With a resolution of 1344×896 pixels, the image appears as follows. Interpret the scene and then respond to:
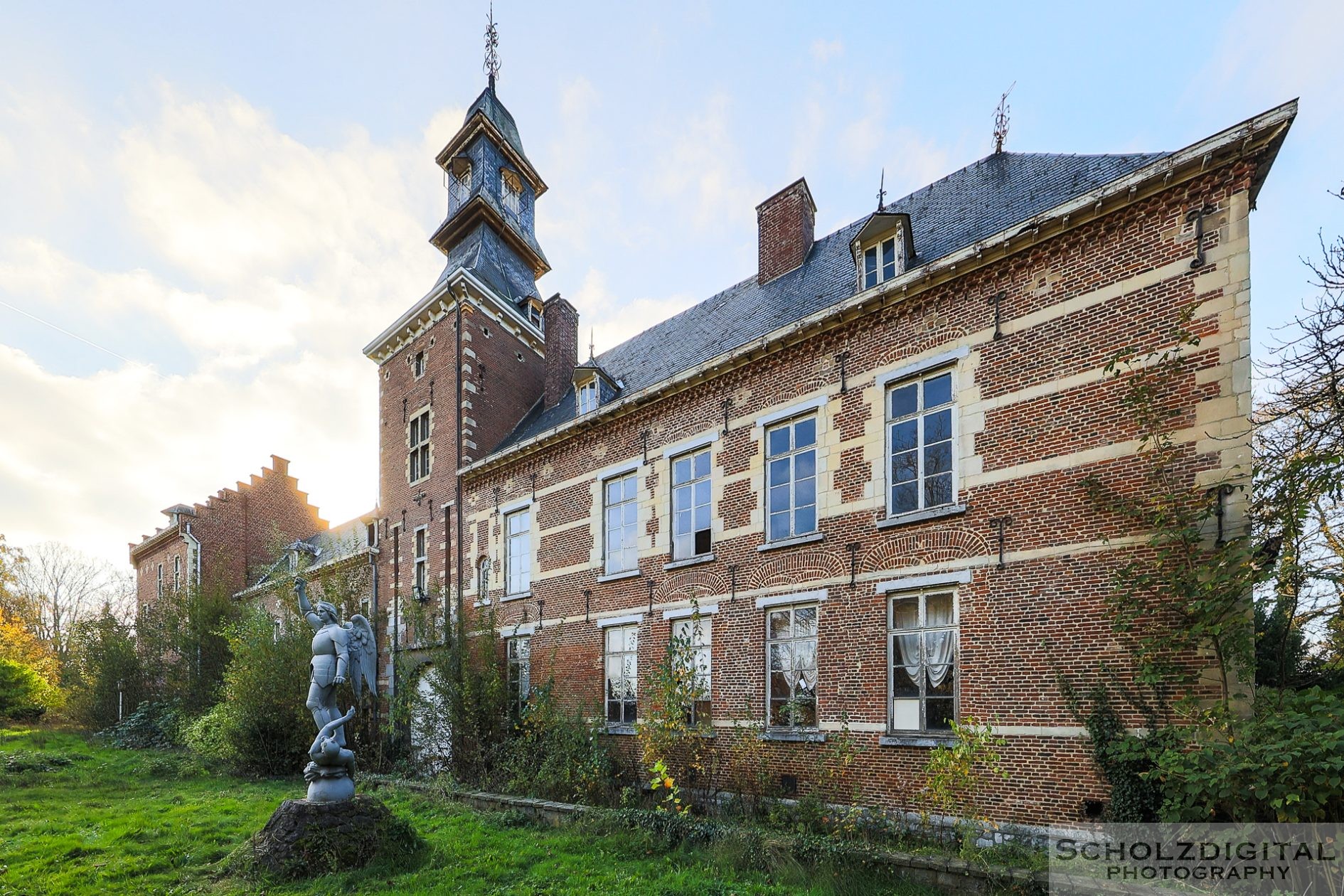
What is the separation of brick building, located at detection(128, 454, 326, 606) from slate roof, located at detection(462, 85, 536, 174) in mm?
18916

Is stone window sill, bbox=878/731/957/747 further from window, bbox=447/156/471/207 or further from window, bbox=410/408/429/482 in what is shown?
window, bbox=447/156/471/207

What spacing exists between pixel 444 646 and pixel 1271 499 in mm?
13857

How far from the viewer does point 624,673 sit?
13.0 meters

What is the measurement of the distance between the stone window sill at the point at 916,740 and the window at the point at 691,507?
4347mm

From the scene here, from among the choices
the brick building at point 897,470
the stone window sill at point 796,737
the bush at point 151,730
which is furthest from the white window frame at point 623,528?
the bush at point 151,730

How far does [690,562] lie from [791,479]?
8.02 ft

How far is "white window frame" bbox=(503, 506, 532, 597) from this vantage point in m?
15.8

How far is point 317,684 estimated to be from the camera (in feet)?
29.1

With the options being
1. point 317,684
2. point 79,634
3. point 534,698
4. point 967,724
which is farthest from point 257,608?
point 967,724

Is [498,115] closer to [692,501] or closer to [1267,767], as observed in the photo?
[692,501]

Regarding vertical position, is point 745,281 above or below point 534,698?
above

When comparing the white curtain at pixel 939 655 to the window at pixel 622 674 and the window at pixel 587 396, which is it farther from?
the window at pixel 587 396

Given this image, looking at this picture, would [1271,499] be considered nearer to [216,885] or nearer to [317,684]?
[317,684]

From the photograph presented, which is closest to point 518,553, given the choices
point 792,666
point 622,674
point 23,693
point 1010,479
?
point 622,674
